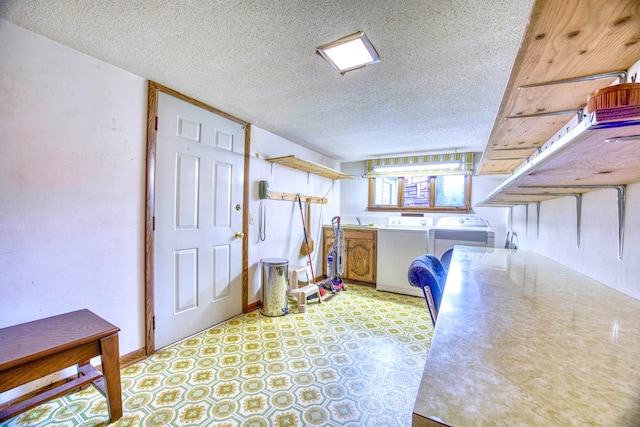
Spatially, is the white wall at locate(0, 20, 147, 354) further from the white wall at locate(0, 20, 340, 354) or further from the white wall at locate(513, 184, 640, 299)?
the white wall at locate(513, 184, 640, 299)

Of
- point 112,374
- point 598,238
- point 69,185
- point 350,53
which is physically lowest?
point 112,374

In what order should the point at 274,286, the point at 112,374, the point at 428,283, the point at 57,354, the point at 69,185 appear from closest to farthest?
the point at 428,283, the point at 57,354, the point at 112,374, the point at 69,185, the point at 274,286

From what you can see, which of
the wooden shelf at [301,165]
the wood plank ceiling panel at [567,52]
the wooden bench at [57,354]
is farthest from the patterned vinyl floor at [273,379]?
the wooden shelf at [301,165]

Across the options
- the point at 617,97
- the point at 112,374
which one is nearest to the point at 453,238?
the point at 617,97

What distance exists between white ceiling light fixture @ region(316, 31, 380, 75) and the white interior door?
1407mm

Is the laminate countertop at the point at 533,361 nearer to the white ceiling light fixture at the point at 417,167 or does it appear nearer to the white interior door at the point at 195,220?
the white interior door at the point at 195,220

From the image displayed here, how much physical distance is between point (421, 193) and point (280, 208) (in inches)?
95.5

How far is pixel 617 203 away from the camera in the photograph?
45.9 inches

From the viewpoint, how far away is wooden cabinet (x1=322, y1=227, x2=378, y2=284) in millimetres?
4113

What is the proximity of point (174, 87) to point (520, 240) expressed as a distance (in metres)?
3.83

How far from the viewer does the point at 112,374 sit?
1.46 m

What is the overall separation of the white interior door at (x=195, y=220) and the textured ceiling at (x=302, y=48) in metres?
0.29

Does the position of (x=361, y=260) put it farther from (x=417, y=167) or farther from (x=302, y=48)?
(x=302, y=48)

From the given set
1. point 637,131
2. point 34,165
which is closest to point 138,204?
point 34,165
